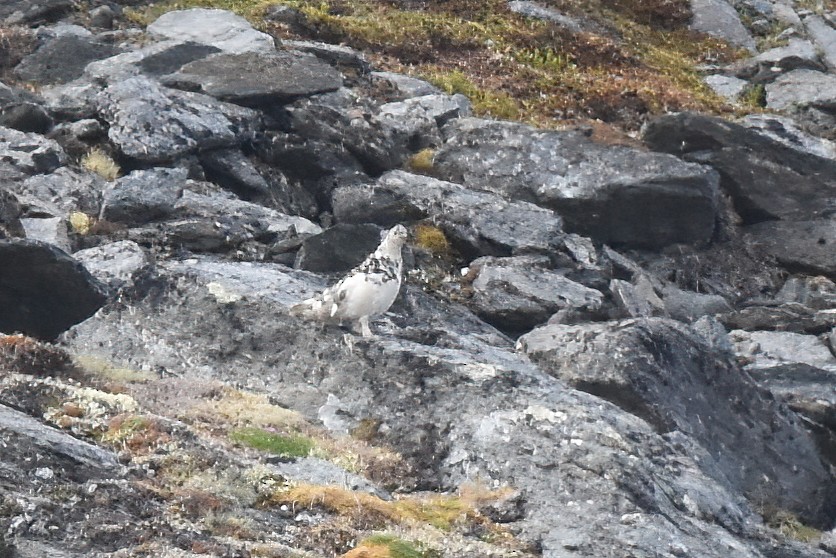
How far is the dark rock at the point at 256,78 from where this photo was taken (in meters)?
28.7

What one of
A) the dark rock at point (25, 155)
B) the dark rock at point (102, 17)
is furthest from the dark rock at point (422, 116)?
the dark rock at point (102, 17)

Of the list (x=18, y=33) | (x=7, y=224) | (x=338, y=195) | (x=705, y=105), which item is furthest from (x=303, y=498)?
(x=705, y=105)

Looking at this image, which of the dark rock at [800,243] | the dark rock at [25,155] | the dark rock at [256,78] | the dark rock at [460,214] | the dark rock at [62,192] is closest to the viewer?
the dark rock at [62,192]

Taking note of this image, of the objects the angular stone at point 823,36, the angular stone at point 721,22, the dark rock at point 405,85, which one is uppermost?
the dark rock at point 405,85

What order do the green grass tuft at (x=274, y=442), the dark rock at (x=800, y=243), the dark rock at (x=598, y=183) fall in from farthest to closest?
the dark rock at (x=800, y=243)
the dark rock at (x=598, y=183)
the green grass tuft at (x=274, y=442)

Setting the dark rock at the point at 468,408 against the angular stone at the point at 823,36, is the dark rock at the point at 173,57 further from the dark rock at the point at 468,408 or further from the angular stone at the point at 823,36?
the angular stone at the point at 823,36

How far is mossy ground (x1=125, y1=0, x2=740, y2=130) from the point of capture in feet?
117

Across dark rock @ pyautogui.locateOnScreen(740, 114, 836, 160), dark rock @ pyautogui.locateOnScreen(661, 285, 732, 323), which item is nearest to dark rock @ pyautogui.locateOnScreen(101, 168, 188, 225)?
dark rock @ pyautogui.locateOnScreen(661, 285, 732, 323)

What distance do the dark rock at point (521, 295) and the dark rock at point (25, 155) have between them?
327 inches

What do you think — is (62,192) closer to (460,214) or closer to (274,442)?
(460,214)

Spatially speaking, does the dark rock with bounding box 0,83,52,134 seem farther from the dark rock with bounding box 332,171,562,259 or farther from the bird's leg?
the bird's leg

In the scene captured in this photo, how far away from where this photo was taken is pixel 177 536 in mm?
10680

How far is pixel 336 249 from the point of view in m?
21.5

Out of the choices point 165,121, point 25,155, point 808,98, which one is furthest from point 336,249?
point 808,98
